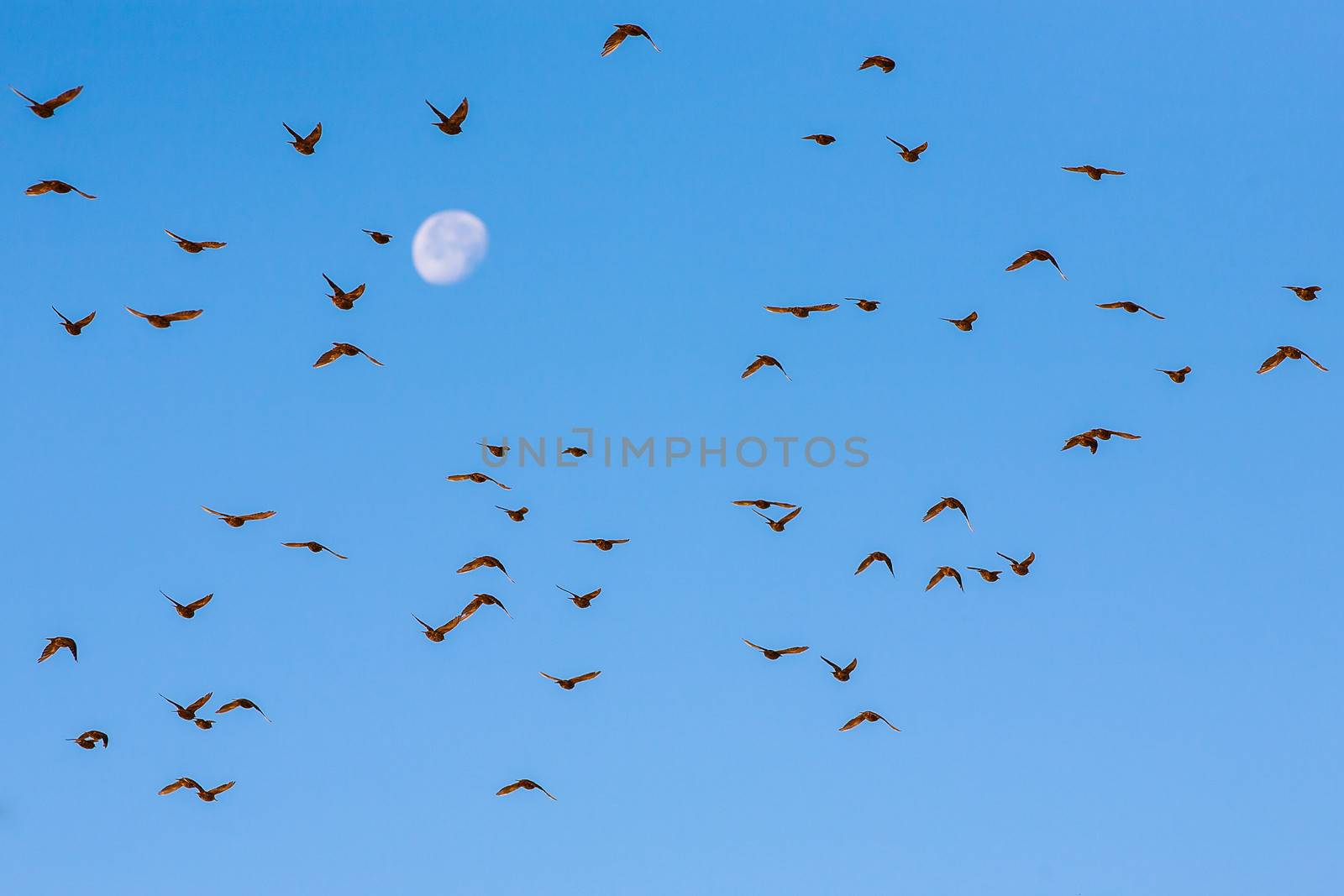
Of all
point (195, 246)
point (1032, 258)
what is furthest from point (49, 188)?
point (1032, 258)

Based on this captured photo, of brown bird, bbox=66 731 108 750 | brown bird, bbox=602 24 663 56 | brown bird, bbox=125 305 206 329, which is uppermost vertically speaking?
brown bird, bbox=602 24 663 56

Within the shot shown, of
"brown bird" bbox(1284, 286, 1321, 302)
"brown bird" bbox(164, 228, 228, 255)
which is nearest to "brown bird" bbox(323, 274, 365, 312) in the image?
"brown bird" bbox(164, 228, 228, 255)

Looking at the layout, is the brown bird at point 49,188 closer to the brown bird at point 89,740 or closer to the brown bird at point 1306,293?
the brown bird at point 89,740

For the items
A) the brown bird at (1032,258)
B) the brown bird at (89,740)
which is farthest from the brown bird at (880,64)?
the brown bird at (89,740)

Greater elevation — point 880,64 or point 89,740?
point 880,64

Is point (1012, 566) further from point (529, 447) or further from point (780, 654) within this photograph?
point (529, 447)

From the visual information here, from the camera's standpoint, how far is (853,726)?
34844 millimetres

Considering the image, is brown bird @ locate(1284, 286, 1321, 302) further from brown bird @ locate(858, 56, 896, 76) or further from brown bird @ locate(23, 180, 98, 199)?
brown bird @ locate(23, 180, 98, 199)

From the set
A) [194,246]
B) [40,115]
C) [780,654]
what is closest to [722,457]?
[780,654]

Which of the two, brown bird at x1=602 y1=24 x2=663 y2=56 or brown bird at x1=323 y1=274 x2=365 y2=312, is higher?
brown bird at x1=602 y1=24 x2=663 y2=56

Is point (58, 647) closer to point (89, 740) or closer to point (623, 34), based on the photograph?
point (89, 740)

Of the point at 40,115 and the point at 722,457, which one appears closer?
the point at 40,115

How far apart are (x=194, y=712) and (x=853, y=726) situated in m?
17.5

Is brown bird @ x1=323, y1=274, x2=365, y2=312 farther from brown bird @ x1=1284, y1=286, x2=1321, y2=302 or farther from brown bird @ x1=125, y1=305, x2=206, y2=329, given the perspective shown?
brown bird @ x1=1284, y1=286, x2=1321, y2=302
